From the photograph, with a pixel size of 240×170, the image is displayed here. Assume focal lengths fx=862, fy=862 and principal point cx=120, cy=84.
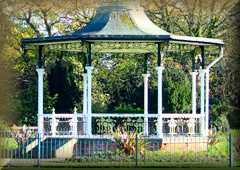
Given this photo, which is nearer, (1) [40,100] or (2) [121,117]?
(1) [40,100]

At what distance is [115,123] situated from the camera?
17297 millimetres

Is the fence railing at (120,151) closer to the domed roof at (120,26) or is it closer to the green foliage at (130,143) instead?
the green foliage at (130,143)

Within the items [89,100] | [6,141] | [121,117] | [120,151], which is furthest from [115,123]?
[6,141]


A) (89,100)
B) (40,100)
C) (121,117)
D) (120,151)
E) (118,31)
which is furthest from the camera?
(121,117)

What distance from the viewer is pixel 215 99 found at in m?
17.9

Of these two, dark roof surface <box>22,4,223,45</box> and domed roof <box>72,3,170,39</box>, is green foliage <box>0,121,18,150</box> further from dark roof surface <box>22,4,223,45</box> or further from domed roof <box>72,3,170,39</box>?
domed roof <box>72,3,170,39</box>

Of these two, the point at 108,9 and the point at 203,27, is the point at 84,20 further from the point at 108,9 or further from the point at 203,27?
the point at 203,27

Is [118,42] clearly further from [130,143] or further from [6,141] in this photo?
[6,141]

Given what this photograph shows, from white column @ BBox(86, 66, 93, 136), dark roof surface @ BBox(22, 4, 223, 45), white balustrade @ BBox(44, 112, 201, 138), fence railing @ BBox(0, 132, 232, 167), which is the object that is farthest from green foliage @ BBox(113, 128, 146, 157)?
dark roof surface @ BBox(22, 4, 223, 45)

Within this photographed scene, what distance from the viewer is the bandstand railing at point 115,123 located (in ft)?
54.6

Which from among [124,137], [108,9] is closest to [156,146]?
[124,137]

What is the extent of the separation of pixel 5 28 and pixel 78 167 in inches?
118

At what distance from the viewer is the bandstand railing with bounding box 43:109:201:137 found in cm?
1664

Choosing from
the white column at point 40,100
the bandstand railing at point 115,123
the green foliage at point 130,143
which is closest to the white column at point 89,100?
the bandstand railing at point 115,123
